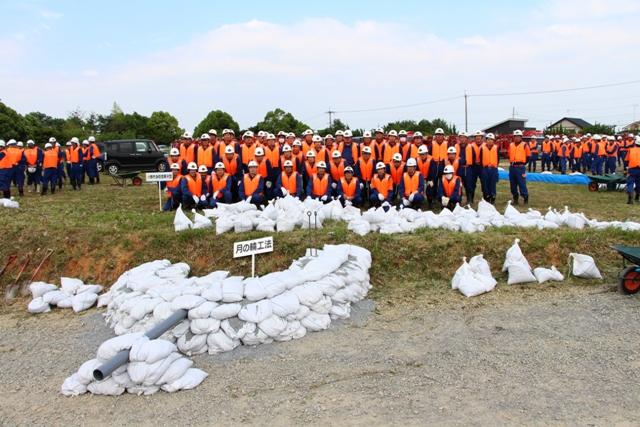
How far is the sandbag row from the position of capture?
4824 mm

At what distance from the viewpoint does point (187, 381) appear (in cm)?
407

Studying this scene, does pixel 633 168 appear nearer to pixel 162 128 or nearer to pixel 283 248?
pixel 283 248

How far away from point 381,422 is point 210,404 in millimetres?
1243

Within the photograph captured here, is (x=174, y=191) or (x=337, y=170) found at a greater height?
(x=337, y=170)

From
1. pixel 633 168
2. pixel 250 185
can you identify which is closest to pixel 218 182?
pixel 250 185

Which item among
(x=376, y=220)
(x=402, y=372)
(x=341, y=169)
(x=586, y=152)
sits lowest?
(x=402, y=372)

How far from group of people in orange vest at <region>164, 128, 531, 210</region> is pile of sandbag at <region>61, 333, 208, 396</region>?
542 cm

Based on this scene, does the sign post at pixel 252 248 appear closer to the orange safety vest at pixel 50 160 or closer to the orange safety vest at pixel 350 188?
the orange safety vest at pixel 350 188

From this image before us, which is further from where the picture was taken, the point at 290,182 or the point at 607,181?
the point at 607,181

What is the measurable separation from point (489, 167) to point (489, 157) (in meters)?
0.20

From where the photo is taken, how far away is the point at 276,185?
10117 mm

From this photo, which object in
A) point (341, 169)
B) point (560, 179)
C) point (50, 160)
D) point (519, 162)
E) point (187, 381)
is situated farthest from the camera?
point (560, 179)

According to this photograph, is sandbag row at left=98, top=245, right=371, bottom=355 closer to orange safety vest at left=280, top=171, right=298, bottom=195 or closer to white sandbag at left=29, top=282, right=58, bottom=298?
white sandbag at left=29, top=282, right=58, bottom=298

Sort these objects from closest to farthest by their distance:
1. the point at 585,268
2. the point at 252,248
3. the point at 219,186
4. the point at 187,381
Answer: the point at 187,381
the point at 585,268
the point at 252,248
the point at 219,186
